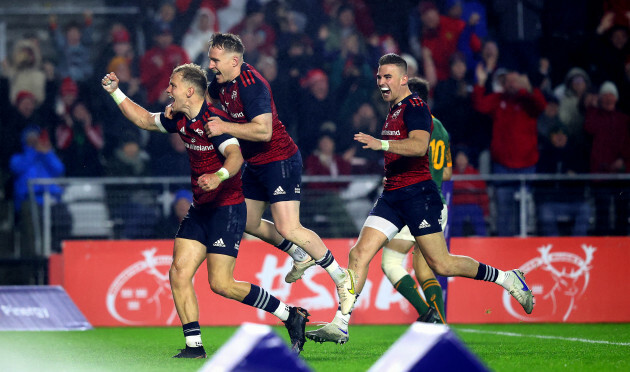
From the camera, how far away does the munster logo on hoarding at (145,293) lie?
38.7 ft

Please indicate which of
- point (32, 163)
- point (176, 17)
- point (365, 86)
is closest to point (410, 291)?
point (365, 86)

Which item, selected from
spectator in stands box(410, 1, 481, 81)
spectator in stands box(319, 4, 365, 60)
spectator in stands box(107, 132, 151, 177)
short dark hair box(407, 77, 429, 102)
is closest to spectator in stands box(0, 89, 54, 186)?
spectator in stands box(107, 132, 151, 177)

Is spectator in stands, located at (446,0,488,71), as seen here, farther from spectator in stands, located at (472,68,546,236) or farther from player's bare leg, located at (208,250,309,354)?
player's bare leg, located at (208,250,309,354)

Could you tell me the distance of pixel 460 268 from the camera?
8352 millimetres

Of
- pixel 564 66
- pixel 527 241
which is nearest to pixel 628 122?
pixel 564 66

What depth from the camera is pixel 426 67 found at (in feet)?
48.4

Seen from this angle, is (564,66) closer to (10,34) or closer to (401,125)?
(401,125)

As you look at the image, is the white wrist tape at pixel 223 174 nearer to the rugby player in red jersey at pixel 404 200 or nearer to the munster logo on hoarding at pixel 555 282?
the rugby player in red jersey at pixel 404 200

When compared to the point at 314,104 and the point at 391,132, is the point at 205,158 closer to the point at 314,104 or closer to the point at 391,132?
the point at 391,132

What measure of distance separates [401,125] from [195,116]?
72.5 inches

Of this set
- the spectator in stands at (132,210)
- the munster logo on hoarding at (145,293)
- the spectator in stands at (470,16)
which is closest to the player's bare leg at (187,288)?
the munster logo on hoarding at (145,293)

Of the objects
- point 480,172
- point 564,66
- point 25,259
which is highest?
point 564,66

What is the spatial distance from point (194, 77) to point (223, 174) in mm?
957

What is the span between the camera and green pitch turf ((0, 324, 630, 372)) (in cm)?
714
